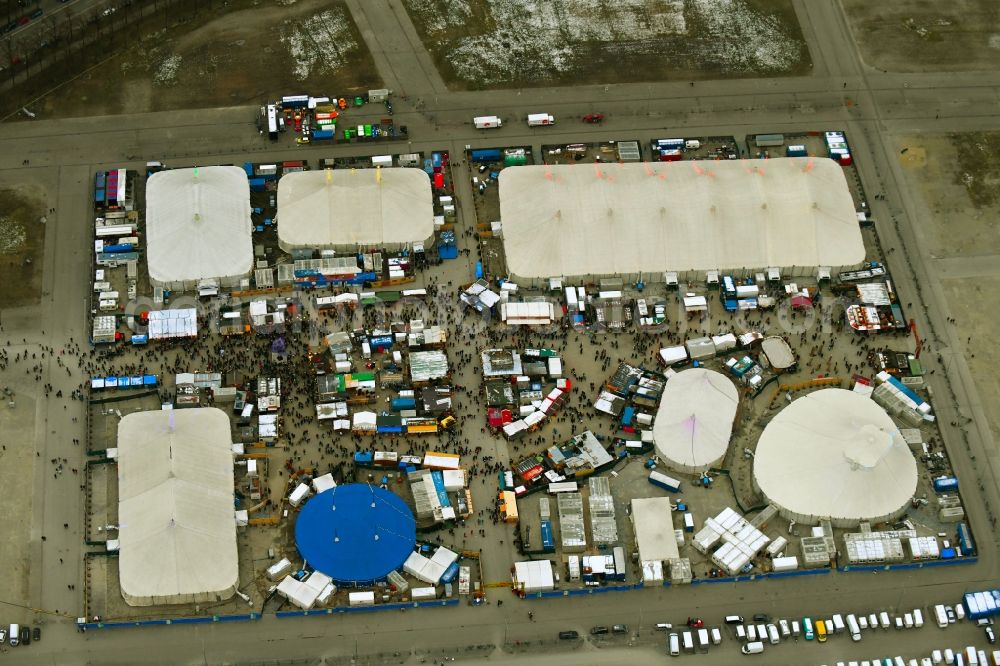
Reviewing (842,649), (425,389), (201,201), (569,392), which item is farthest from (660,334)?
(201,201)

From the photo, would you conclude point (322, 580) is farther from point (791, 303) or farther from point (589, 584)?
point (791, 303)

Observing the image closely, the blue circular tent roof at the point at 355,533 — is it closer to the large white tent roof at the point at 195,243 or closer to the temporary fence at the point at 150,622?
the temporary fence at the point at 150,622

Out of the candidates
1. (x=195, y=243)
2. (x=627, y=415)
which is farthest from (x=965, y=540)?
(x=195, y=243)

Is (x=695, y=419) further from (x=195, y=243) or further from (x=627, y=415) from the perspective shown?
(x=195, y=243)

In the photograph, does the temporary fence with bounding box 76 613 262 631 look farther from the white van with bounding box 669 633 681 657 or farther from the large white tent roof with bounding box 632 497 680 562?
the white van with bounding box 669 633 681 657

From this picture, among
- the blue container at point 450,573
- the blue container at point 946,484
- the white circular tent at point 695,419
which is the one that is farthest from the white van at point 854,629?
the blue container at point 450,573
